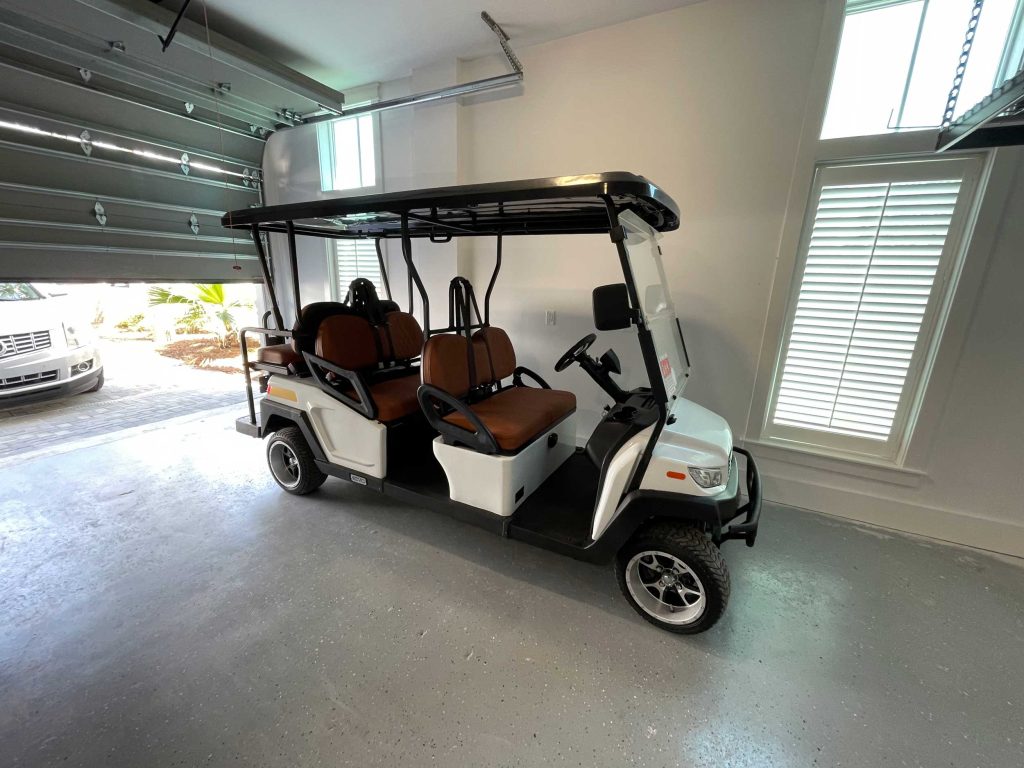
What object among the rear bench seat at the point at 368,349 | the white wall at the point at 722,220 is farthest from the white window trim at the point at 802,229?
the rear bench seat at the point at 368,349

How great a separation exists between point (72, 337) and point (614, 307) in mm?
6144

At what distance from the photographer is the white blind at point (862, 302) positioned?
229 centimetres

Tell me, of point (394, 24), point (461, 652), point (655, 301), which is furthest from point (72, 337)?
point (655, 301)

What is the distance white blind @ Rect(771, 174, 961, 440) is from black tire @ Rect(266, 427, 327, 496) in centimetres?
346

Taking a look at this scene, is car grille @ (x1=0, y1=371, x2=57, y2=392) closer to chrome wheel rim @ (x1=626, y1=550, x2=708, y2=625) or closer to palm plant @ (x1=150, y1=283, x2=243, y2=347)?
palm plant @ (x1=150, y1=283, x2=243, y2=347)

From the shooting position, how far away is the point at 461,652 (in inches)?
65.4

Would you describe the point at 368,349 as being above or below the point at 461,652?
above

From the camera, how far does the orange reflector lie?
8.63 feet

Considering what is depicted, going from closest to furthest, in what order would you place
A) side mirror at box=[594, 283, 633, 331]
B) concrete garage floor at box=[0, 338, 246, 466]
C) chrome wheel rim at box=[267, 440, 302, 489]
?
side mirror at box=[594, 283, 633, 331], chrome wheel rim at box=[267, 440, 302, 489], concrete garage floor at box=[0, 338, 246, 466]

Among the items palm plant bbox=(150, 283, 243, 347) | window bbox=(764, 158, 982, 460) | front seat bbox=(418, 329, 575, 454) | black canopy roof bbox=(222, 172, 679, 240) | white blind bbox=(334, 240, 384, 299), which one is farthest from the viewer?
palm plant bbox=(150, 283, 243, 347)

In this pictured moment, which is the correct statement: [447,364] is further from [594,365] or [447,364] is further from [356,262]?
[356,262]

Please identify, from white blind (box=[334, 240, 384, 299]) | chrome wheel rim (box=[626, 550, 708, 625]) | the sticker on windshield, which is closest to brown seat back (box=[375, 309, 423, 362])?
white blind (box=[334, 240, 384, 299])

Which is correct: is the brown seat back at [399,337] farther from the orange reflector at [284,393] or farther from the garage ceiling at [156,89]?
the garage ceiling at [156,89]

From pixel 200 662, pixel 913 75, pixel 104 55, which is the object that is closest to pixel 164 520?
pixel 200 662
